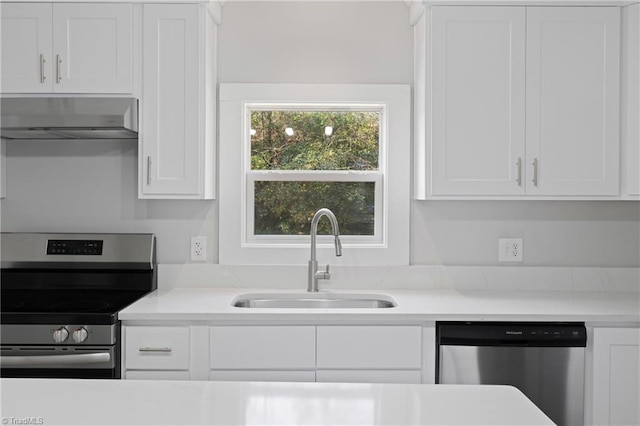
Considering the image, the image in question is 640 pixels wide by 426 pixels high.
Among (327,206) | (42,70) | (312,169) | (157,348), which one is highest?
(42,70)

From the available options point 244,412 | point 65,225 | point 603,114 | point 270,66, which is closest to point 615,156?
→ point 603,114

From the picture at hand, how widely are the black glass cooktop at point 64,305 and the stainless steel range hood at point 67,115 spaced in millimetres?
754

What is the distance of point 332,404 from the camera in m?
1.11

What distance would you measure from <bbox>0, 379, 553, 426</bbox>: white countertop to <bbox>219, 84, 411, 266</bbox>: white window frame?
5.53ft

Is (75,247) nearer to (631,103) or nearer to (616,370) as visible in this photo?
(616,370)

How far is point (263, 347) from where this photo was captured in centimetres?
231

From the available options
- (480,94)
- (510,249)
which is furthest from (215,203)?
(510,249)

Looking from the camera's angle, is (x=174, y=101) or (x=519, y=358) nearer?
(x=519, y=358)

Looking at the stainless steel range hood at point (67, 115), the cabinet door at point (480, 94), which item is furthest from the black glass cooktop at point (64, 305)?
the cabinet door at point (480, 94)

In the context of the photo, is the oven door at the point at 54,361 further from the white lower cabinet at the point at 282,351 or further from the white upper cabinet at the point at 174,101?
the white upper cabinet at the point at 174,101

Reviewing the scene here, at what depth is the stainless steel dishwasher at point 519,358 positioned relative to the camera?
2293 mm

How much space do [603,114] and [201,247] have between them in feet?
6.45

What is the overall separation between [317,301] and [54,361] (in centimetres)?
117

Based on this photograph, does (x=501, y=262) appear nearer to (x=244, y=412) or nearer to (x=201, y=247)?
(x=201, y=247)
